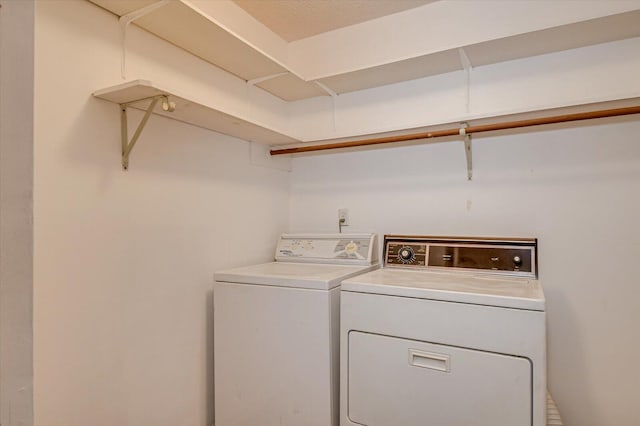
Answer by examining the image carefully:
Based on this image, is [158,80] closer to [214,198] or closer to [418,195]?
[214,198]

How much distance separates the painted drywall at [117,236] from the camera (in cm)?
123

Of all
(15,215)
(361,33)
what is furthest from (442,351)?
(361,33)

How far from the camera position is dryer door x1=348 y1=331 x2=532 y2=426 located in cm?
125

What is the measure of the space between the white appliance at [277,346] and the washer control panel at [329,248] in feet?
0.66

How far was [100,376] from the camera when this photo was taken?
1372 mm

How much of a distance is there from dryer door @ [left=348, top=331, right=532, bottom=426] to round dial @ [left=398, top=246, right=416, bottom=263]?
0.68 meters

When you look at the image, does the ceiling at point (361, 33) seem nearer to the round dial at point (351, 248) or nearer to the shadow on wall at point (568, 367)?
the round dial at point (351, 248)

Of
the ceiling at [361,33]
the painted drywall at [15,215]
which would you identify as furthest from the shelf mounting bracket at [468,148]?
the painted drywall at [15,215]

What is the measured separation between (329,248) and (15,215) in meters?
1.83

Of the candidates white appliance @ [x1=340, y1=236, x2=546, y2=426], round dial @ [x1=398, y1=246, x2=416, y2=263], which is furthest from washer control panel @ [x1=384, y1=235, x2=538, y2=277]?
white appliance @ [x1=340, y1=236, x2=546, y2=426]

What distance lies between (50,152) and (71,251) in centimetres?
35

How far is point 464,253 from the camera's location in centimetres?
192

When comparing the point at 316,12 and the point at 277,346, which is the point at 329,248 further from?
the point at 316,12

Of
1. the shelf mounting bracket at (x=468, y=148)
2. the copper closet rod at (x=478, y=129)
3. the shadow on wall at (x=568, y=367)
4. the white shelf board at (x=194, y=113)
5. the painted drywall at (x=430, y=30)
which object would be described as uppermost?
the painted drywall at (x=430, y=30)
